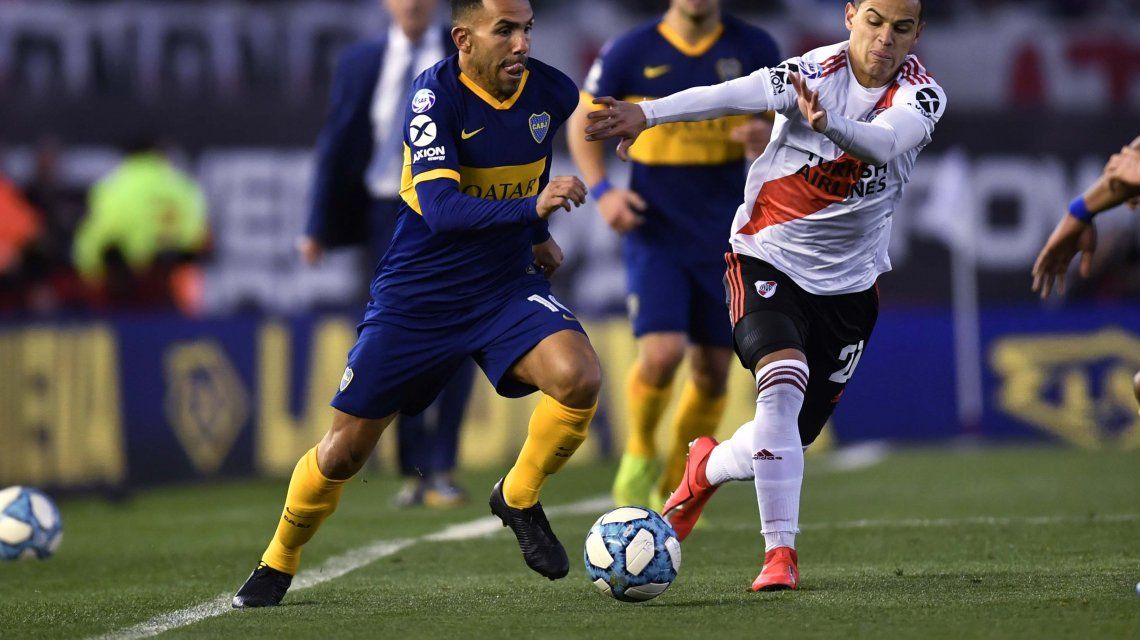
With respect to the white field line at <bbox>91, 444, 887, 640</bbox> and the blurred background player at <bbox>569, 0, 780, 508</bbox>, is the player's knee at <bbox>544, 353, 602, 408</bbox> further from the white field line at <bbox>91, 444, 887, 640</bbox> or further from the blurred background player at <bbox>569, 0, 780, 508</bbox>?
the blurred background player at <bbox>569, 0, 780, 508</bbox>

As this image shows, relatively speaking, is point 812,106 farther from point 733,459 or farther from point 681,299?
point 681,299

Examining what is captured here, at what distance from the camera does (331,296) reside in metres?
15.3

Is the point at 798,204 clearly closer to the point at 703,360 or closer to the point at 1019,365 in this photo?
the point at 703,360

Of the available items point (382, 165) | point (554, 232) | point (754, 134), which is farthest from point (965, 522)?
point (554, 232)

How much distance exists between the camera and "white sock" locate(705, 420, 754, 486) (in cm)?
620

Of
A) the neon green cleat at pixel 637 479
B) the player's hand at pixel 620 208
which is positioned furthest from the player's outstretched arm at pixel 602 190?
the neon green cleat at pixel 637 479

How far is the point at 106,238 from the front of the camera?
49.5 feet

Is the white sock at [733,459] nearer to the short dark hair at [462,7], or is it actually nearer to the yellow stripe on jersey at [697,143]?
the short dark hair at [462,7]

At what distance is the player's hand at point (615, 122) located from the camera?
222 inches

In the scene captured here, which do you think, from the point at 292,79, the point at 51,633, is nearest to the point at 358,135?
the point at 51,633

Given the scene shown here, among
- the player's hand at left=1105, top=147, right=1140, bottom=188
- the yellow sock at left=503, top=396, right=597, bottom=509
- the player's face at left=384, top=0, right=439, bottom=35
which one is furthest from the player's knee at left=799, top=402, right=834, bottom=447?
the player's face at left=384, top=0, right=439, bottom=35

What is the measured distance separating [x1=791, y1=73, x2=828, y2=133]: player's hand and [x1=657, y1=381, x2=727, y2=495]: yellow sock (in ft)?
8.86

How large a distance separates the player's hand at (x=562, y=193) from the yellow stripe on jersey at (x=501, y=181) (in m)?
0.61

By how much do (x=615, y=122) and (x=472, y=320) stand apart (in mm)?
834
